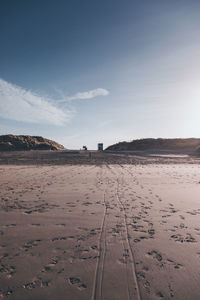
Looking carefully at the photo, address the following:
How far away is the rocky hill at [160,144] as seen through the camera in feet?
151

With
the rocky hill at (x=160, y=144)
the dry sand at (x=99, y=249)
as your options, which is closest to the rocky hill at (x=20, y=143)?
the rocky hill at (x=160, y=144)

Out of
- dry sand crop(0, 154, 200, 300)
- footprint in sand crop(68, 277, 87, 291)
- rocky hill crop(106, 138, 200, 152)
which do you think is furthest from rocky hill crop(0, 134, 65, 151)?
footprint in sand crop(68, 277, 87, 291)

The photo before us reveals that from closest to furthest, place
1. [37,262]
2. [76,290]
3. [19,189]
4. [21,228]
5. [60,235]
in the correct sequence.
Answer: [76,290] < [37,262] < [60,235] < [21,228] < [19,189]

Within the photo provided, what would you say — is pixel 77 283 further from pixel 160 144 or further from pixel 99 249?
pixel 160 144

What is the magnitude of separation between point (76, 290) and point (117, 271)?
76 centimetres

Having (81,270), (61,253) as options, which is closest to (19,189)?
(61,253)

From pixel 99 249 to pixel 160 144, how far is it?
52.0 meters

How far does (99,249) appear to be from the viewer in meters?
3.53

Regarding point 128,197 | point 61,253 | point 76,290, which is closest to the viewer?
point 76,290

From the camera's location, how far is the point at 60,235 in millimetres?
4082

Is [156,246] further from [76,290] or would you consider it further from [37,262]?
[37,262]

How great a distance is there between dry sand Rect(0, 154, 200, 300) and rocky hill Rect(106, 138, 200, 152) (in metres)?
43.8

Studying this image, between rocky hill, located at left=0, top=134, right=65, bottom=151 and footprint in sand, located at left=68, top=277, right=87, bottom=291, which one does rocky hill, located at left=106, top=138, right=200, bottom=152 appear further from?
footprint in sand, located at left=68, top=277, right=87, bottom=291

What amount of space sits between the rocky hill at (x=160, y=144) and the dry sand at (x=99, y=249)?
43.8 m
